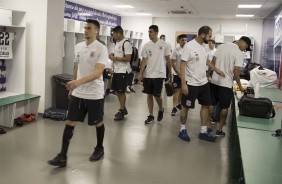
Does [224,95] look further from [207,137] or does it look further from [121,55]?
[121,55]

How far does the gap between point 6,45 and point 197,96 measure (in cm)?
318

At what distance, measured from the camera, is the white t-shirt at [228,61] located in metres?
4.60

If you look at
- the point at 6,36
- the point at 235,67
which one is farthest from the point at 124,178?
the point at 6,36

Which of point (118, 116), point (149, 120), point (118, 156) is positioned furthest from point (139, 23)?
point (118, 156)

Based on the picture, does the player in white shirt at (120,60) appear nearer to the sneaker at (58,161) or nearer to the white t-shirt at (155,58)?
the white t-shirt at (155,58)

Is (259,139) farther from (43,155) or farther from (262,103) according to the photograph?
(43,155)

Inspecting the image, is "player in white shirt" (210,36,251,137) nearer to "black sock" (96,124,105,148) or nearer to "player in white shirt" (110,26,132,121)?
"player in white shirt" (110,26,132,121)

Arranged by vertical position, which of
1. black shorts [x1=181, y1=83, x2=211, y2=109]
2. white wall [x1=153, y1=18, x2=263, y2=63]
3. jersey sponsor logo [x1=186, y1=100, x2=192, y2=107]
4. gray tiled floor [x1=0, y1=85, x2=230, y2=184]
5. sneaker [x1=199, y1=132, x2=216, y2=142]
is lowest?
gray tiled floor [x1=0, y1=85, x2=230, y2=184]

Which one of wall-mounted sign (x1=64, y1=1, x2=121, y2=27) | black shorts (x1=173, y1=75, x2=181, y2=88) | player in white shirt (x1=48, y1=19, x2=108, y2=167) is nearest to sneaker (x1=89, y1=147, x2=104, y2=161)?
player in white shirt (x1=48, y1=19, x2=108, y2=167)

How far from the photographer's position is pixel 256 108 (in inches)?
138

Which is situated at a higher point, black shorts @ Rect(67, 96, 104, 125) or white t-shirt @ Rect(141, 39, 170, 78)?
white t-shirt @ Rect(141, 39, 170, 78)

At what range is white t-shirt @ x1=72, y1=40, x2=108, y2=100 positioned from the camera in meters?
3.37

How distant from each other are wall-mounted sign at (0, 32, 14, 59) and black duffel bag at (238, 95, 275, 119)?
3.76 metres

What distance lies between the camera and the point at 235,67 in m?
4.66
